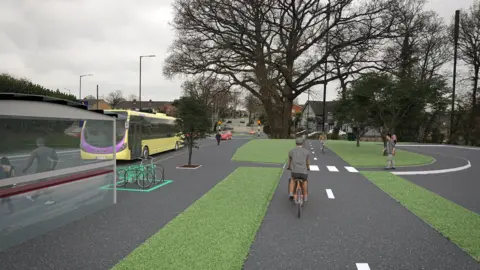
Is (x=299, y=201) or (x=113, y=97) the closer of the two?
(x=299, y=201)

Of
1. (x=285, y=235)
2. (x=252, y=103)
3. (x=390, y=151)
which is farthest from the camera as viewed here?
(x=252, y=103)

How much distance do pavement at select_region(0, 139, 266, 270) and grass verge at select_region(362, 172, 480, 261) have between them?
545cm

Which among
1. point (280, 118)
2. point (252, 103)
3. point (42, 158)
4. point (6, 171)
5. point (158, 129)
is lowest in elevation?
point (6, 171)

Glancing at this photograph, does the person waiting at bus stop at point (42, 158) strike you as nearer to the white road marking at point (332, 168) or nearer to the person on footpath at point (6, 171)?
the person on footpath at point (6, 171)

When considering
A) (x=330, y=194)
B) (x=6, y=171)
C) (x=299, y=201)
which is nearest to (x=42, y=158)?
(x=6, y=171)

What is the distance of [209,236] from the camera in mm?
5559

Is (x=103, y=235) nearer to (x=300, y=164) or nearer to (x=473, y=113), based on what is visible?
(x=300, y=164)

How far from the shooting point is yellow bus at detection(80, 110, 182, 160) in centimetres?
1484

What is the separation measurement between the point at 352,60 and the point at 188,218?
3226cm

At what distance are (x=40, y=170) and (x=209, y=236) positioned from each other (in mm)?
3775

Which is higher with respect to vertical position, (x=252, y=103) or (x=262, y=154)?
(x=252, y=103)

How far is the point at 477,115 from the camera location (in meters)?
36.2

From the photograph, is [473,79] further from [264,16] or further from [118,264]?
[118,264]

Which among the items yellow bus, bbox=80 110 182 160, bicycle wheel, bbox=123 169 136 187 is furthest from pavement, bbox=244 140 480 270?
yellow bus, bbox=80 110 182 160
